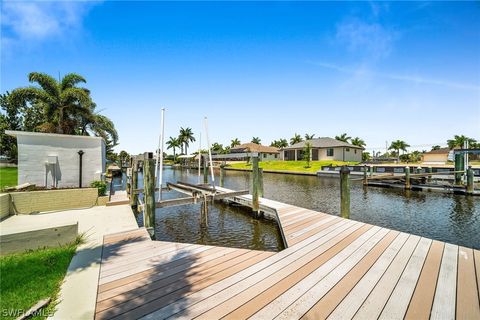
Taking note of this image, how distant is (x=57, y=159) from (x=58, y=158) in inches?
2.7

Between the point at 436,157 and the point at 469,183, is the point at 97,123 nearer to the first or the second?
the point at 469,183

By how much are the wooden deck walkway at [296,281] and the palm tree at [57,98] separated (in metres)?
18.2

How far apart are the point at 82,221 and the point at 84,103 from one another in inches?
585

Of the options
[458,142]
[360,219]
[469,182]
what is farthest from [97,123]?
[458,142]

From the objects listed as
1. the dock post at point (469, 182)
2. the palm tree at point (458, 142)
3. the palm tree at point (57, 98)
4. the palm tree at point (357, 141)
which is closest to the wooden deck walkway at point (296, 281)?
the dock post at point (469, 182)

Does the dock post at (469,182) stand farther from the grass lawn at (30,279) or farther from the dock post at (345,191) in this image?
the grass lawn at (30,279)

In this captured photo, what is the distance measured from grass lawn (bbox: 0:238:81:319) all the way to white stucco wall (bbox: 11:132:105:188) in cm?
739

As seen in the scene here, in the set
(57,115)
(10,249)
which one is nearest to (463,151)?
(10,249)

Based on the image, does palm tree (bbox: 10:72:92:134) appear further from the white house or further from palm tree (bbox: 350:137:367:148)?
palm tree (bbox: 350:137:367:148)

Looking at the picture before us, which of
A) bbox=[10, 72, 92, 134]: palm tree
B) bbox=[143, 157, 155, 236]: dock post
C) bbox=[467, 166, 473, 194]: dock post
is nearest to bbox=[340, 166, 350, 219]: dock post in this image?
bbox=[143, 157, 155, 236]: dock post

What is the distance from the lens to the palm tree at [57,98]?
56.7ft

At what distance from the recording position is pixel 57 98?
60.3ft

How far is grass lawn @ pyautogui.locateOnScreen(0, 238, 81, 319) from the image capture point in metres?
3.21

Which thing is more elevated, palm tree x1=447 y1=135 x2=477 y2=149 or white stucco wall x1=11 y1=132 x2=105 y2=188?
palm tree x1=447 y1=135 x2=477 y2=149
